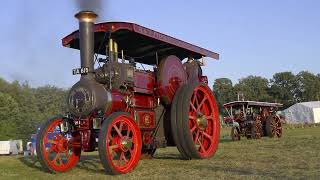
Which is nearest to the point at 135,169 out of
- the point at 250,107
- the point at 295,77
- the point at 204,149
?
the point at 204,149

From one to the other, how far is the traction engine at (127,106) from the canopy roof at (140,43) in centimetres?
2

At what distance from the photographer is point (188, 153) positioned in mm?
9914

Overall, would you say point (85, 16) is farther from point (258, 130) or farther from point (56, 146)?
point (258, 130)

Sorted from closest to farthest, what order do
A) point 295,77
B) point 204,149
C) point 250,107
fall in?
1. point 204,149
2. point 250,107
3. point 295,77

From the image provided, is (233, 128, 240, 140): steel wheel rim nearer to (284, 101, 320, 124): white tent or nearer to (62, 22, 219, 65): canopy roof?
(62, 22, 219, 65): canopy roof

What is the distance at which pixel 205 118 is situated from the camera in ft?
34.9

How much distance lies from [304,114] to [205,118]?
47.4 meters

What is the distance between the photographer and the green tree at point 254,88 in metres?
85.1

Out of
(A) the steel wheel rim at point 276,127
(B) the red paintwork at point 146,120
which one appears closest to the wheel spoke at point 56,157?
(B) the red paintwork at point 146,120

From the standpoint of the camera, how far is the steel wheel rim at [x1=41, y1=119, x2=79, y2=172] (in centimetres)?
870

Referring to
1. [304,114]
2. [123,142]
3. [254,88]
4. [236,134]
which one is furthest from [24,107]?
[254,88]

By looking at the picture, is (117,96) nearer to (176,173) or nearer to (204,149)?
(176,173)

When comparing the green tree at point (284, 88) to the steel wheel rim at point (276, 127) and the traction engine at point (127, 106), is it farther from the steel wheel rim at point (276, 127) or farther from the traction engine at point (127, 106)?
the traction engine at point (127, 106)

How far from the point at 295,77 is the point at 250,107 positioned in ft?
241
